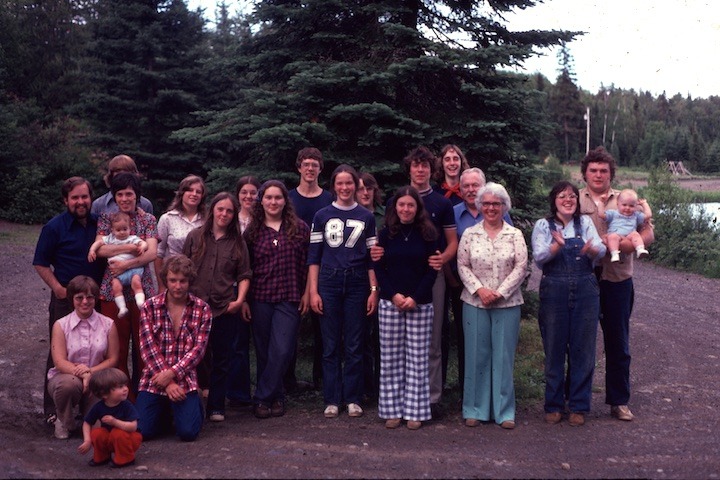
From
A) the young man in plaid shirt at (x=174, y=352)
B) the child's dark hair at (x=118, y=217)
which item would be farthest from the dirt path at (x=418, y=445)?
the child's dark hair at (x=118, y=217)

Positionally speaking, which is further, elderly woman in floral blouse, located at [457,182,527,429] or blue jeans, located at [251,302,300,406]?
blue jeans, located at [251,302,300,406]

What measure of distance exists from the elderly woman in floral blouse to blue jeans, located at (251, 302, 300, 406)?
61.6 inches

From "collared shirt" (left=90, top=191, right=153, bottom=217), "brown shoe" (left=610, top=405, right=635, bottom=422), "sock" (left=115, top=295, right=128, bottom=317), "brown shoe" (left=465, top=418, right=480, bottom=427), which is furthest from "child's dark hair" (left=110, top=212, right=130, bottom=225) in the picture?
"brown shoe" (left=610, top=405, right=635, bottom=422)

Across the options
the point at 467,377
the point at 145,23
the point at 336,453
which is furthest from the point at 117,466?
the point at 145,23

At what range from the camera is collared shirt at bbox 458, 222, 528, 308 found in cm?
627

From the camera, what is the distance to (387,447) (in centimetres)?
577

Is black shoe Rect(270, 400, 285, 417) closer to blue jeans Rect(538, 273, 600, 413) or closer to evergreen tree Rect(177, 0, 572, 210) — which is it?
blue jeans Rect(538, 273, 600, 413)

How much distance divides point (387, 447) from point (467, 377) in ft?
3.70

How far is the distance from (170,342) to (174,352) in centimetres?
9

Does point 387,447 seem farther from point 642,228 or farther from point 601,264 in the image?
point 642,228

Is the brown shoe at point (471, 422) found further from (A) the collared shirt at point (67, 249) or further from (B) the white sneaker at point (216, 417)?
(A) the collared shirt at point (67, 249)

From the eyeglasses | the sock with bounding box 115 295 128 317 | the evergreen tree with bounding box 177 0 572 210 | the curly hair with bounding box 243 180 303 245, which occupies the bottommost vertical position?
the sock with bounding box 115 295 128 317

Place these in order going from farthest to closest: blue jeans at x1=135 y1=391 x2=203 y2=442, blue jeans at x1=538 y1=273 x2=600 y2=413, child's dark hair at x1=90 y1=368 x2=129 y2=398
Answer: blue jeans at x1=538 y1=273 x2=600 y2=413, blue jeans at x1=135 y1=391 x2=203 y2=442, child's dark hair at x1=90 y1=368 x2=129 y2=398

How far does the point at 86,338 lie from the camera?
6.12m
